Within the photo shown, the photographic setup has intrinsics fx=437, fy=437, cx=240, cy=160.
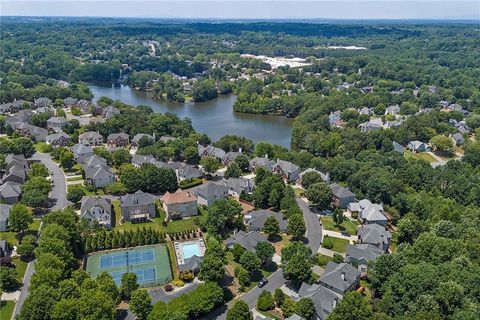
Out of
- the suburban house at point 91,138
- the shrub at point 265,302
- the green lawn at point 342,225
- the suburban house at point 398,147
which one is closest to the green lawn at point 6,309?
the shrub at point 265,302

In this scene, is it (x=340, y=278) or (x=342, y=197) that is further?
(x=342, y=197)

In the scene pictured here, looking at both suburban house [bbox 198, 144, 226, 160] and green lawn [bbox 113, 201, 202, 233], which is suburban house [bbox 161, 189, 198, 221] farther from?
suburban house [bbox 198, 144, 226, 160]

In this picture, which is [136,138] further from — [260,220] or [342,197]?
[342,197]

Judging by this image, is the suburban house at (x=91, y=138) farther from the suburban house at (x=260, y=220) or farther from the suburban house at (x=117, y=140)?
the suburban house at (x=260, y=220)

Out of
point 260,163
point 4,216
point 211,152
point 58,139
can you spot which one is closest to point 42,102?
point 58,139

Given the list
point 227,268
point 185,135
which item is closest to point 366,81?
point 185,135

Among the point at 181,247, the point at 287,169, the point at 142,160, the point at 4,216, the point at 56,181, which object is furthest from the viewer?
the point at 142,160

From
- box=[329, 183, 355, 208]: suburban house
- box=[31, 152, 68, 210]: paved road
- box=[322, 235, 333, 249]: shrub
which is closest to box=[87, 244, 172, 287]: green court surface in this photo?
box=[31, 152, 68, 210]: paved road
